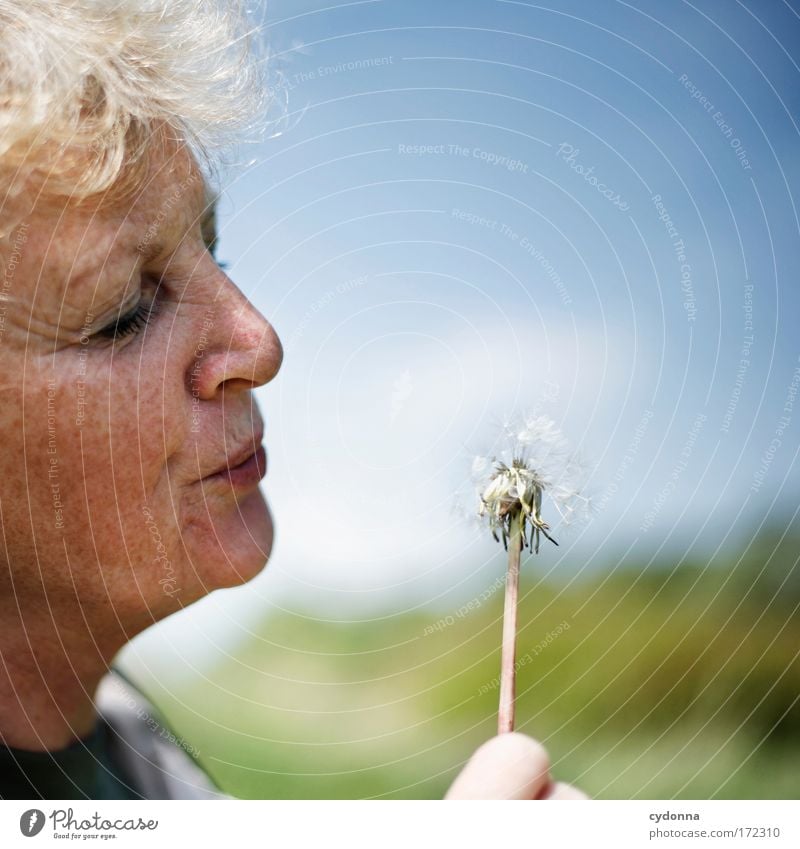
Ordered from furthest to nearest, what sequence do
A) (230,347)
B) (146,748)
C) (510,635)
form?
(146,748) → (230,347) → (510,635)

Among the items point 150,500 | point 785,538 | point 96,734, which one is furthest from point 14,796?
point 785,538

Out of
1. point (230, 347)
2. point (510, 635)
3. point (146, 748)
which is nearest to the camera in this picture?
point (510, 635)

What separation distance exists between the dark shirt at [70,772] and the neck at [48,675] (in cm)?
1

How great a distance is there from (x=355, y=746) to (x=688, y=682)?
1.23ft

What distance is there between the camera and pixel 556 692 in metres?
0.99

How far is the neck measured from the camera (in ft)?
2.79

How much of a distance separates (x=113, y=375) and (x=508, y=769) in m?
0.48

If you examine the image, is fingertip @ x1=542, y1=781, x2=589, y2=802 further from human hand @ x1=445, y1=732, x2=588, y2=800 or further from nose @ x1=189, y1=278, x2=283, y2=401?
nose @ x1=189, y1=278, x2=283, y2=401

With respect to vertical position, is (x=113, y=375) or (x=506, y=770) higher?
(x=113, y=375)

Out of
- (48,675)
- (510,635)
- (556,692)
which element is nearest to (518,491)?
(510,635)

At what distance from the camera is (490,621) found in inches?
37.2

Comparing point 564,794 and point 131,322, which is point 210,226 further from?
point 564,794

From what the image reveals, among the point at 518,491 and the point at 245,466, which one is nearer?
the point at 518,491

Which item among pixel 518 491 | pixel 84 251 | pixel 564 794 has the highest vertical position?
pixel 84 251
